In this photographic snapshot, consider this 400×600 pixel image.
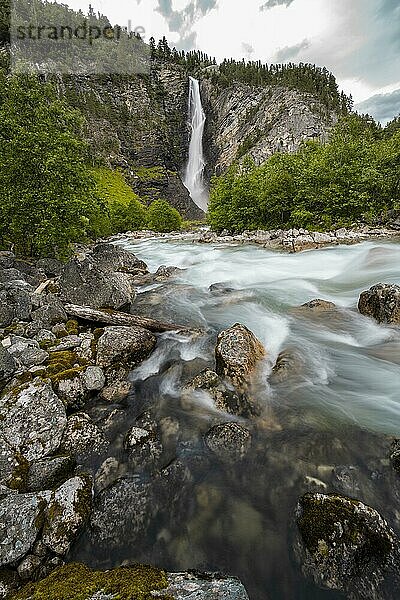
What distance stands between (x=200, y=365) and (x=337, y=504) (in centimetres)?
355

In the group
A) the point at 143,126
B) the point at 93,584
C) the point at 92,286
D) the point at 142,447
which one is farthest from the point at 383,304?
the point at 143,126

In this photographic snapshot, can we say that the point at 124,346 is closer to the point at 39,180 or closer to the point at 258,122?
the point at 39,180

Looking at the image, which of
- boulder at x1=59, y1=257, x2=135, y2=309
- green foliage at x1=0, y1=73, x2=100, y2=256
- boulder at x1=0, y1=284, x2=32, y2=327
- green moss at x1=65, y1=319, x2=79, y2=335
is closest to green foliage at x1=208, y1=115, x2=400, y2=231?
green foliage at x1=0, y1=73, x2=100, y2=256

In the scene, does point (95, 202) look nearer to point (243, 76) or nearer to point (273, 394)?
point (273, 394)

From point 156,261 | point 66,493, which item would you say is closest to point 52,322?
point 66,493

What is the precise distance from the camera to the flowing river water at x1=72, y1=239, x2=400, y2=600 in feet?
10.2

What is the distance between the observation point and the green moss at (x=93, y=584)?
2342 millimetres

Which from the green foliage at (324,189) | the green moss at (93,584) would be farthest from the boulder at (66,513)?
the green foliage at (324,189)

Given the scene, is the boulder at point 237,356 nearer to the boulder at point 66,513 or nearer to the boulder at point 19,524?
the boulder at point 66,513

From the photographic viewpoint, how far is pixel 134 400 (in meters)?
5.31

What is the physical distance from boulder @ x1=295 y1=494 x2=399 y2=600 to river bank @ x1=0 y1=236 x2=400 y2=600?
10 millimetres

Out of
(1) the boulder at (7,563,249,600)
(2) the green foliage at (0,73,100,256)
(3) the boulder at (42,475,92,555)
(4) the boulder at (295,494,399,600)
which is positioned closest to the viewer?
(1) the boulder at (7,563,249,600)

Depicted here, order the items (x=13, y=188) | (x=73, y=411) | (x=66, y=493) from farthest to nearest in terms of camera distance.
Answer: (x=13, y=188) < (x=73, y=411) < (x=66, y=493)

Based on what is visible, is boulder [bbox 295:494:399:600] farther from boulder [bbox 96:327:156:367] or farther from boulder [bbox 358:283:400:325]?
boulder [bbox 358:283:400:325]
